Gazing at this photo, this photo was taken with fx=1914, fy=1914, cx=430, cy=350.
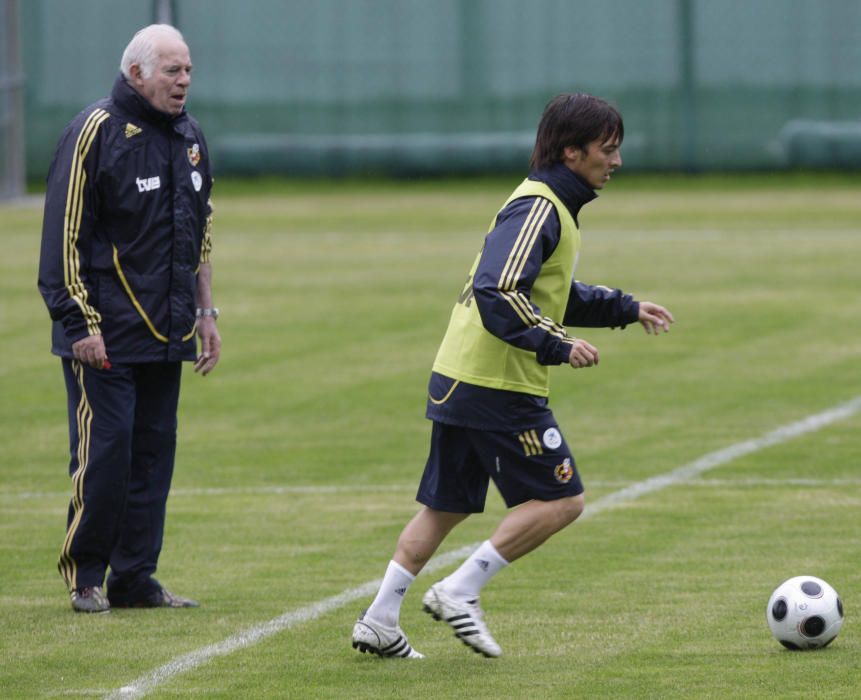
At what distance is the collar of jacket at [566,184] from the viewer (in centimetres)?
632

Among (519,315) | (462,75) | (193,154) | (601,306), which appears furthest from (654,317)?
(462,75)

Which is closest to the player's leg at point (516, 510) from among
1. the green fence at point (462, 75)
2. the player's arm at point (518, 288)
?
the player's arm at point (518, 288)

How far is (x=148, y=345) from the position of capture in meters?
7.25

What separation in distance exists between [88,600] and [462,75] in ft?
112

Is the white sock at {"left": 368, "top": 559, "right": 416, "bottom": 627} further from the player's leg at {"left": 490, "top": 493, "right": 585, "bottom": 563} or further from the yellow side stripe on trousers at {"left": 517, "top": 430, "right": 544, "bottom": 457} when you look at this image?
the yellow side stripe on trousers at {"left": 517, "top": 430, "right": 544, "bottom": 457}

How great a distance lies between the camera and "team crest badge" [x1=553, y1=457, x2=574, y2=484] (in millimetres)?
6316

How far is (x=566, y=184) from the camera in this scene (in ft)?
20.8

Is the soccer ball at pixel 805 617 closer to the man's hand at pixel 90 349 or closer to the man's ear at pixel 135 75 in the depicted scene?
the man's hand at pixel 90 349

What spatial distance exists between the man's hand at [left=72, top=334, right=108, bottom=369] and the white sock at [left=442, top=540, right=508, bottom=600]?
Answer: 5.37 feet

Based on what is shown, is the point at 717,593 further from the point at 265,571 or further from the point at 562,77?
the point at 562,77

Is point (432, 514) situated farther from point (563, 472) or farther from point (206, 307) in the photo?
point (206, 307)

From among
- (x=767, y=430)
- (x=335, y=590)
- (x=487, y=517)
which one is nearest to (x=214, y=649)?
(x=335, y=590)

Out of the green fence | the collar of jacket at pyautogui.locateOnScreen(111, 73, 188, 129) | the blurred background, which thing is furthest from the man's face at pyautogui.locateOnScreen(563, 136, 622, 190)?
the green fence

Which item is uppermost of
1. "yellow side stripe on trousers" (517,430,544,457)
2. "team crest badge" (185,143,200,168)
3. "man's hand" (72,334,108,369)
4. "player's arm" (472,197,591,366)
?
"team crest badge" (185,143,200,168)
